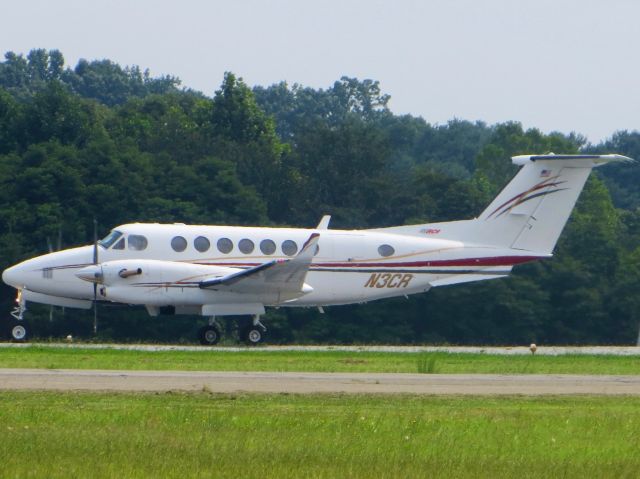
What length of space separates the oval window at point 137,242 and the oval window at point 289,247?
3.48 m

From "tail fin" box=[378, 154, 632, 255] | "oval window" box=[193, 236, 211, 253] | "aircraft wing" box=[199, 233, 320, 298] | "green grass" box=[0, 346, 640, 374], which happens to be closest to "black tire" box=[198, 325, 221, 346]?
"aircraft wing" box=[199, 233, 320, 298]

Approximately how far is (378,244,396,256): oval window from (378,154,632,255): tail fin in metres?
0.98

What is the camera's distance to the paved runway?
19.8m

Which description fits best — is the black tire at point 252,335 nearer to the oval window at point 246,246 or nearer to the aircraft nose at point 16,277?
the oval window at point 246,246

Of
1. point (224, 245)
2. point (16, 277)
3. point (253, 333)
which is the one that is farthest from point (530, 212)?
point (16, 277)

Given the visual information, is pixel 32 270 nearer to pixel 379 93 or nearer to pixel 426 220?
pixel 426 220

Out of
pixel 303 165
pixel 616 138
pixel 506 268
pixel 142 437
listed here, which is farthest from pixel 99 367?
pixel 616 138

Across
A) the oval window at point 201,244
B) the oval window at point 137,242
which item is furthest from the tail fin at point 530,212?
the oval window at point 137,242

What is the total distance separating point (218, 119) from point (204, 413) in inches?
2229

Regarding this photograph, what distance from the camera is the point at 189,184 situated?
54.1m

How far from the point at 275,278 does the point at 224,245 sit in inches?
72.7

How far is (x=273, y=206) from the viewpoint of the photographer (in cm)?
6038

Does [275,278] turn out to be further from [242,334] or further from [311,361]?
[311,361]

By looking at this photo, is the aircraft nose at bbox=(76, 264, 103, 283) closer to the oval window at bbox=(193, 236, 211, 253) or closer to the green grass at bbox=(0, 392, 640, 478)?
the oval window at bbox=(193, 236, 211, 253)
